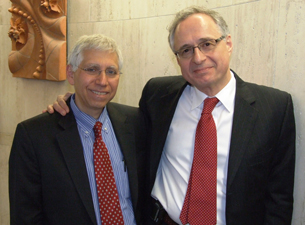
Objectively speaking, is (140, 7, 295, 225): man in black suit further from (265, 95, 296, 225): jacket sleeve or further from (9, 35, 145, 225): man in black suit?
(9, 35, 145, 225): man in black suit

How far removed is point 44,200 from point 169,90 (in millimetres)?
1013

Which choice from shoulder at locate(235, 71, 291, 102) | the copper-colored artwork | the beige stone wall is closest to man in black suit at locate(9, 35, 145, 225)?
shoulder at locate(235, 71, 291, 102)

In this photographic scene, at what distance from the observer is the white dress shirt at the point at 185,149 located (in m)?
1.52

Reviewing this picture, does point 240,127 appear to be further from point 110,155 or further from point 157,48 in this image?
point 157,48

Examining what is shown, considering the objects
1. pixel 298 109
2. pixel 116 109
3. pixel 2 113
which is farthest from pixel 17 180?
pixel 2 113

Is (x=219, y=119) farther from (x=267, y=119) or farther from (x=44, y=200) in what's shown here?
(x=44, y=200)

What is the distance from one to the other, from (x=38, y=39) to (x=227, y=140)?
2457mm

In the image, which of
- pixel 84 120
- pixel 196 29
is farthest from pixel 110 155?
pixel 196 29

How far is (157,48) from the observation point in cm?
257

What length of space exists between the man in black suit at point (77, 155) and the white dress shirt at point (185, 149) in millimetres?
190

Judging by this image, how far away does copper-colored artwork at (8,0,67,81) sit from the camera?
294cm

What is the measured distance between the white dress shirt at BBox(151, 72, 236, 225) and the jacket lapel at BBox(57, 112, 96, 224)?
43cm

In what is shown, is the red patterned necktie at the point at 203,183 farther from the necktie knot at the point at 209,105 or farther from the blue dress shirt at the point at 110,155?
the blue dress shirt at the point at 110,155

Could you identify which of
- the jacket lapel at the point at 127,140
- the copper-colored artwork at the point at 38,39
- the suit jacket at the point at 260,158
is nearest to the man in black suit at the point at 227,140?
the suit jacket at the point at 260,158
